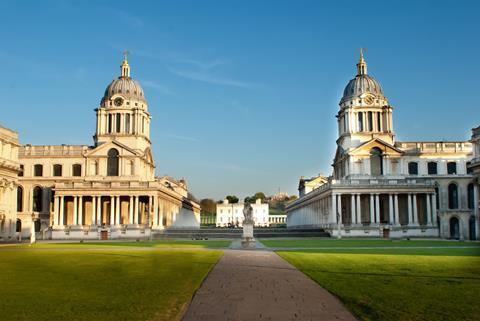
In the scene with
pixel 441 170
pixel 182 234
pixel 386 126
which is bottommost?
pixel 182 234

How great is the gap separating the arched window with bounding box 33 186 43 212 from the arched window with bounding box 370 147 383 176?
62139 millimetres

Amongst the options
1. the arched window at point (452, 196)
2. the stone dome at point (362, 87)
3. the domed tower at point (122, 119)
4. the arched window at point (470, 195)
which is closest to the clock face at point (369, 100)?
the stone dome at point (362, 87)

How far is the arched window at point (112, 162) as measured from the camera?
99750 mm

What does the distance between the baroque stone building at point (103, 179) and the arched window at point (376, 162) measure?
38.8 meters

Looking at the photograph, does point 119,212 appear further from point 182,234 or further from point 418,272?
point 418,272

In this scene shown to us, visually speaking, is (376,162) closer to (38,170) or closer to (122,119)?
(122,119)

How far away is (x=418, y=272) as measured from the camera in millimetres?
24281

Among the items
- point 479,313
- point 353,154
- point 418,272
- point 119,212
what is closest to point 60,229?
point 119,212

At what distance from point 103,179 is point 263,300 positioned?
87015mm

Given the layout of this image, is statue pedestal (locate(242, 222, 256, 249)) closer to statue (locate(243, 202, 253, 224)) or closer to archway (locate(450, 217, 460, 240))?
statue (locate(243, 202, 253, 224))

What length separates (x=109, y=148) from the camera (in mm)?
99750

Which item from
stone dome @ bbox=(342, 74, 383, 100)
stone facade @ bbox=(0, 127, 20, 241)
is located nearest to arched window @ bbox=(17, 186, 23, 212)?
stone facade @ bbox=(0, 127, 20, 241)

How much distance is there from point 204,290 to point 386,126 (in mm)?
87024

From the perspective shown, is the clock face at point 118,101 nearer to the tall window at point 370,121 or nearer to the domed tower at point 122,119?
the domed tower at point 122,119
